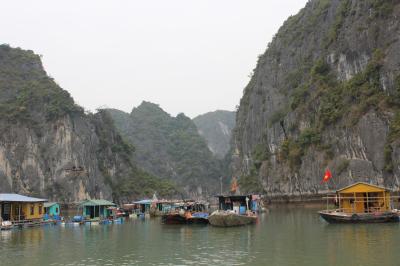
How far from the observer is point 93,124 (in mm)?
102750

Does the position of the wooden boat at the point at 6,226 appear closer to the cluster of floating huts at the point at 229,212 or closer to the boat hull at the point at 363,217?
the cluster of floating huts at the point at 229,212

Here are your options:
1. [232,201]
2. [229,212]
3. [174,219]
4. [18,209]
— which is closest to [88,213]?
[18,209]

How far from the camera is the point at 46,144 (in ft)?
294

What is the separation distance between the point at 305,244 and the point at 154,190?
8538 cm

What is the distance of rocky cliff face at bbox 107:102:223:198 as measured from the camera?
164125 millimetres

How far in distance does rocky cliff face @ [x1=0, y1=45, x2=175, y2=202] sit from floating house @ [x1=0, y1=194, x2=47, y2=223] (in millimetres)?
38323

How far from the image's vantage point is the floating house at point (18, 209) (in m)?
43.1

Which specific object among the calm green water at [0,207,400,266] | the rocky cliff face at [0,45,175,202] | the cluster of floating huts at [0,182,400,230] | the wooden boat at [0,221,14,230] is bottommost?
the calm green water at [0,207,400,266]

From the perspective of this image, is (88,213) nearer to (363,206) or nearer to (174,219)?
(174,219)

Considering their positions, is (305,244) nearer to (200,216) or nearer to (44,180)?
(200,216)

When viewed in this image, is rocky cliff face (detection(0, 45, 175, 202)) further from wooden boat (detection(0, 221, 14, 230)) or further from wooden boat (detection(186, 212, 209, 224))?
wooden boat (detection(186, 212, 209, 224))

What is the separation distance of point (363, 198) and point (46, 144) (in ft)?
219

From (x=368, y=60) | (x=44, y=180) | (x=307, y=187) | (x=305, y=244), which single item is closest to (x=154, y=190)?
(x=44, y=180)

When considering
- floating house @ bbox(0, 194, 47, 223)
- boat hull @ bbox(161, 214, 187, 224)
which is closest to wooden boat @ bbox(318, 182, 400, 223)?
boat hull @ bbox(161, 214, 187, 224)
